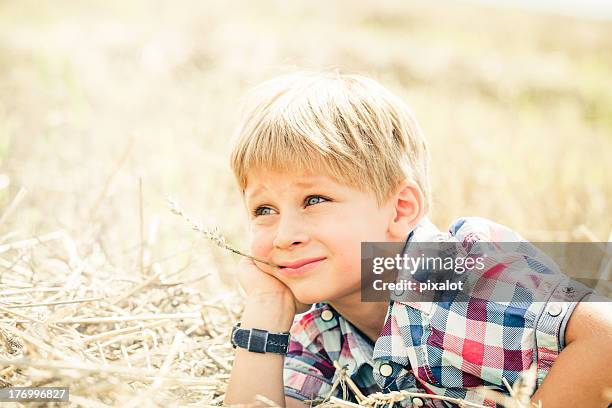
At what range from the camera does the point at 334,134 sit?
2080 millimetres

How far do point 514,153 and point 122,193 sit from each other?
2.46 m

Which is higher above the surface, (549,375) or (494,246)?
(494,246)

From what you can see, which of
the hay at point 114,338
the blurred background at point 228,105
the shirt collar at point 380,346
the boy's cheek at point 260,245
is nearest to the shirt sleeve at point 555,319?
the hay at point 114,338

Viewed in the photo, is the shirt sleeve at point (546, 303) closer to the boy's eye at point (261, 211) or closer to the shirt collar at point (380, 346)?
the shirt collar at point (380, 346)

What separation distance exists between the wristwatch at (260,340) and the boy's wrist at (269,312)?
2cm

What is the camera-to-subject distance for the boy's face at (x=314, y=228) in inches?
79.0

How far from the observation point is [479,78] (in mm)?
7547

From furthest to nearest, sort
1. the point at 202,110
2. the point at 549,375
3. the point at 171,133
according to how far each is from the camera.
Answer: the point at 202,110
the point at 171,133
the point at 549,375

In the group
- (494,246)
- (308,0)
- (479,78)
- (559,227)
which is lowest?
(559,227)

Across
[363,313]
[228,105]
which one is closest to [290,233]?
[363,313]

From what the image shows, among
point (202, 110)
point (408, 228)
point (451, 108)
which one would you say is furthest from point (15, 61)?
point (408, 228)

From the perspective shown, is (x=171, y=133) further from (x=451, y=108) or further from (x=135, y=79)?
(x=451, y=108)

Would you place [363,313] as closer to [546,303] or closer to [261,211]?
[261,211]

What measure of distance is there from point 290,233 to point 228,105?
13.0 ft
